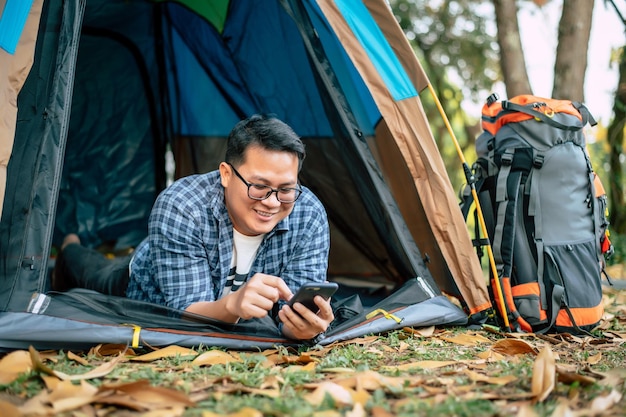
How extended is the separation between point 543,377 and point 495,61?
7208 millimetres

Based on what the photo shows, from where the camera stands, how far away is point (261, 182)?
2.26 m

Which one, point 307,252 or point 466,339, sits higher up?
point 307,252

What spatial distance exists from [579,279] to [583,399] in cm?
110

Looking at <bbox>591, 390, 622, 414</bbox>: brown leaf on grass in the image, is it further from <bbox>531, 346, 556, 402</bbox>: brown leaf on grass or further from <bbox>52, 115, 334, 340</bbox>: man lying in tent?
<bbox>52, 115, 334, 340</bbox>: man lying in tent

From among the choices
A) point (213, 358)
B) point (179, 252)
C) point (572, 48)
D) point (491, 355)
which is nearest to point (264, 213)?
point (179, 252)

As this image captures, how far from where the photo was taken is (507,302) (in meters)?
2.72

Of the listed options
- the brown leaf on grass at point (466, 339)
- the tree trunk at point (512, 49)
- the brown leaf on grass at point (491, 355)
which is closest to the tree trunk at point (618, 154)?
the tree trunk at point (512, 49)

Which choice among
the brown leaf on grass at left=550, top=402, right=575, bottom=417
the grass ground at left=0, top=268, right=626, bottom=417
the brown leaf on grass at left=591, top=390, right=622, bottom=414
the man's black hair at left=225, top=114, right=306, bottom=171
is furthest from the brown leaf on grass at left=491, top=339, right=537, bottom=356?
the man's black hair at left=225, top=114, right=306, bottom=171

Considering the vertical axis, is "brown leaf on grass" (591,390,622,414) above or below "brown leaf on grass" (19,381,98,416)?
below

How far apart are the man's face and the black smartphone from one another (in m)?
0.36

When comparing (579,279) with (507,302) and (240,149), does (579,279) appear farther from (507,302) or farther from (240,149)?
(240,149)

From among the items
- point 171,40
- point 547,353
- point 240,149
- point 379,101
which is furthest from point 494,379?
point 171,40

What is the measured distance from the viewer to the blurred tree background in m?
4.56

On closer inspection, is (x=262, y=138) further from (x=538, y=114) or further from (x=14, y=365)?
(x=538, y=114)
